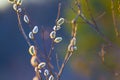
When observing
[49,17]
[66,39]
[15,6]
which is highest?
[15,6]

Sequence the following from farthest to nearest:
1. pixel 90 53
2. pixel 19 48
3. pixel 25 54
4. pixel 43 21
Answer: pixel 43 21 < pixel 19 48 < pixel 25 54 < pixel 90 53

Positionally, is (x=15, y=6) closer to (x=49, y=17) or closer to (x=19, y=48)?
(x=19, y=48)

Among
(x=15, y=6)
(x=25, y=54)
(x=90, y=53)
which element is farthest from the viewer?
(x=25, y=54)

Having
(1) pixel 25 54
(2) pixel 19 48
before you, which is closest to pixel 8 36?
(2) pixel 19 48

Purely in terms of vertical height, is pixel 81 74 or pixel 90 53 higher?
pixel 90 53

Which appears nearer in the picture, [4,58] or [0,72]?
[0,72]

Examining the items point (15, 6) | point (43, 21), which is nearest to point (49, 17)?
point (43, 21)
